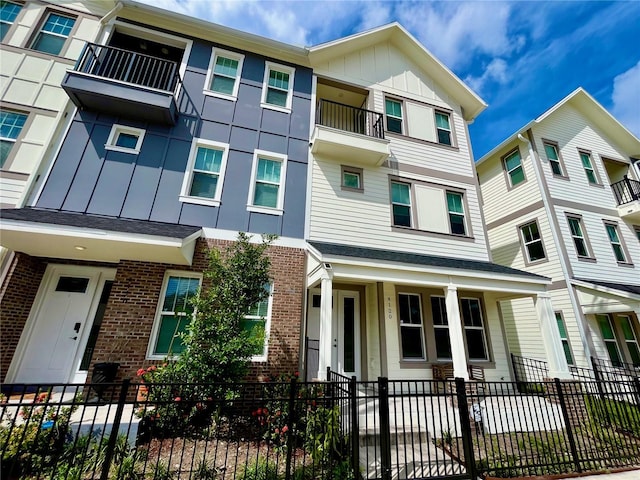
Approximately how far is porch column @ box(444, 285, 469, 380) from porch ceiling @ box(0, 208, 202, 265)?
6.36 metres

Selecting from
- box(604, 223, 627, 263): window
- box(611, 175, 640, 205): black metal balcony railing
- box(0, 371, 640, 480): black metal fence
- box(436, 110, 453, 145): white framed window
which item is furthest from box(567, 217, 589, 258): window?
box(0, 371, 640, 480): black metal fence

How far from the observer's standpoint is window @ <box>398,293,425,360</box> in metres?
7.66

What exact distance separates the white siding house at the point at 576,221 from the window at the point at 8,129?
17303 millimetres

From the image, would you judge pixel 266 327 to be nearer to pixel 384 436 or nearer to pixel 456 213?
pixel 384 436

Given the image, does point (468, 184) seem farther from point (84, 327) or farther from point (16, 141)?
point (16, 141)

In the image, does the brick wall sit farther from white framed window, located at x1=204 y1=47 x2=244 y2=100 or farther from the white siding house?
the white siding house

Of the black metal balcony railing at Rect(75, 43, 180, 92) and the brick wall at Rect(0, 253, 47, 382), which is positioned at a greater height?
the black metal balcony railing at Rect(75, 43, 180, 92)

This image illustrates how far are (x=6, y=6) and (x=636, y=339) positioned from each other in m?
23.8

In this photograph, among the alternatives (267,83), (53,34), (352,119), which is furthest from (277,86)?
(53,34)

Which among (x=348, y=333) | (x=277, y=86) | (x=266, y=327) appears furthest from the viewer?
(x=277, y=86)

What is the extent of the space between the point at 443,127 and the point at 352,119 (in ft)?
12.2

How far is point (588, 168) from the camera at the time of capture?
1296cm

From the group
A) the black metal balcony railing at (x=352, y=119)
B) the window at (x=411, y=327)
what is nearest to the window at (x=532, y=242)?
the window at (x=411, y=327)

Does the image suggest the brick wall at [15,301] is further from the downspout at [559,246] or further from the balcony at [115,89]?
the downspout at [559,246]
